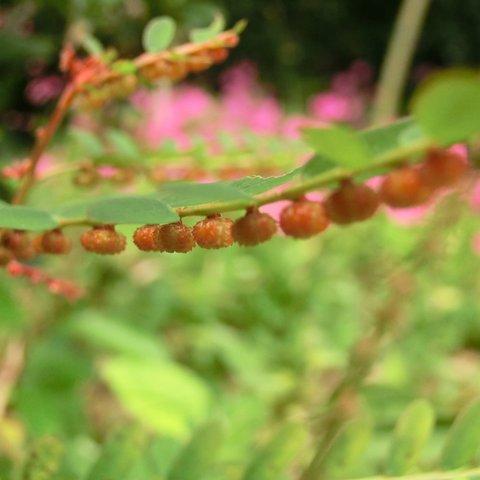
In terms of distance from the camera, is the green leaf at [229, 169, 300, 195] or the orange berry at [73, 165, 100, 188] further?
the orange berry at [73, 165, 100, 188]

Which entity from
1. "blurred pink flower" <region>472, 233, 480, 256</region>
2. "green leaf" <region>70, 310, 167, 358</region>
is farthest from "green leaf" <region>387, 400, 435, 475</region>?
"blurred pink flower" <region>472, 233, 480, 256</region>

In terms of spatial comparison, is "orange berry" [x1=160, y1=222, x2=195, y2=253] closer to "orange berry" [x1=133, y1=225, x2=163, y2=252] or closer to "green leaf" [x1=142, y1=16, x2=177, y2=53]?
"orange berry" [x1=133, y1=225, x2=163, y2=252]

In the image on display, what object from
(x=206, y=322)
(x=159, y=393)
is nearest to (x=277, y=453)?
(x=159, y=393)

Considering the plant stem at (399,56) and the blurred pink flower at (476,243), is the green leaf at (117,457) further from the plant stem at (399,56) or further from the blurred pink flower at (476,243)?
the plant stem at (399,56)

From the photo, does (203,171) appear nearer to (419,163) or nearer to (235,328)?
(419,163)

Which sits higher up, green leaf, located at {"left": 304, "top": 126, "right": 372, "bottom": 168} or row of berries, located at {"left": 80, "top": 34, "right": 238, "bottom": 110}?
green leaf, located at {"left": 304, "top": 126, "right": 372, "bottom": 168}
